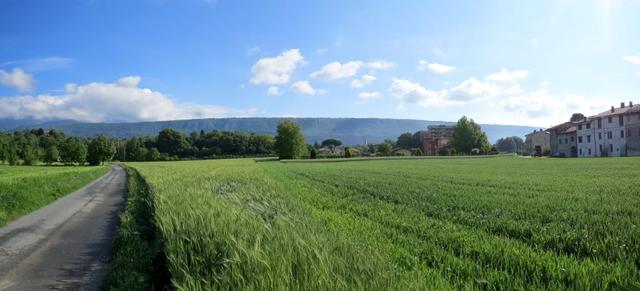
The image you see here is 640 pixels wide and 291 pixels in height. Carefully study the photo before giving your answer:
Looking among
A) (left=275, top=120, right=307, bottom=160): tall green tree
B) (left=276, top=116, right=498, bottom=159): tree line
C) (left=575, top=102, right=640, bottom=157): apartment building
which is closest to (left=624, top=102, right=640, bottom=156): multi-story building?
(left=575, top=102, right=640, bottom=157): apartment building

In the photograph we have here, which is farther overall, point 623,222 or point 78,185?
point 78,185

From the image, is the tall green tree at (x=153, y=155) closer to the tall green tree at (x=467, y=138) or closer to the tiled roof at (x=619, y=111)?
the tall green tree at (x=467, y=138)

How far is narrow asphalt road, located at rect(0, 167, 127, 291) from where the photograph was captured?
6.71 m

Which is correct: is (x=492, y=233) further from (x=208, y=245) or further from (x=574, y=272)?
(x=208, y=245)

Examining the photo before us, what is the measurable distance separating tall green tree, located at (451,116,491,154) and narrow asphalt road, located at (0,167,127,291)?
384ft

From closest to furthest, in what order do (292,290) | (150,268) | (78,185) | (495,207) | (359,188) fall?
(292,290), (150,268), (495,207), (359,188), (78,185)

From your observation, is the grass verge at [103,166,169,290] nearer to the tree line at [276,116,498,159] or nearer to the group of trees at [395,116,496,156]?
the tree line at [276,116,498,159]

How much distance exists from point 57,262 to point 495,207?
9951 mm

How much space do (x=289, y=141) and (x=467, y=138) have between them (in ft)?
174

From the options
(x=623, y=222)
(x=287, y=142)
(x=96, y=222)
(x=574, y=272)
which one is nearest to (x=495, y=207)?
(x=623, y=222)

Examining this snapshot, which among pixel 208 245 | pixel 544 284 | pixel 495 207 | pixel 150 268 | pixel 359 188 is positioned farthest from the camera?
pixel 359 188

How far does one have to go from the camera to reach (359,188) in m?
18.2

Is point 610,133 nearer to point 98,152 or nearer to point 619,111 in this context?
point 619,111

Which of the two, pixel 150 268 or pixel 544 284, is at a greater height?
pixel 544 284
